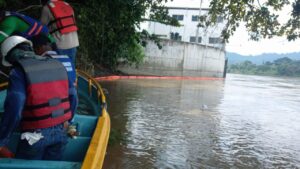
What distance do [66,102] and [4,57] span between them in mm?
667

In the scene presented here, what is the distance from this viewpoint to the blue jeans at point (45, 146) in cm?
354

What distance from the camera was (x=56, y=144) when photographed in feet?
12.3

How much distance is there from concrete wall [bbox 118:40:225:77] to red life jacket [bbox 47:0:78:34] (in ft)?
62.7

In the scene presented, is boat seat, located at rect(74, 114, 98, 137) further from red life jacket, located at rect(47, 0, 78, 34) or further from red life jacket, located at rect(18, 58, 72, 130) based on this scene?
red life jacket, located at rect(18, 58, 72, 130)

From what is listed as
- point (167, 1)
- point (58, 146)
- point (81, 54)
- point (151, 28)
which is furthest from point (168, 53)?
point (58, 146)

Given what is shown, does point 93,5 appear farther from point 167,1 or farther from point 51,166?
point 51,166

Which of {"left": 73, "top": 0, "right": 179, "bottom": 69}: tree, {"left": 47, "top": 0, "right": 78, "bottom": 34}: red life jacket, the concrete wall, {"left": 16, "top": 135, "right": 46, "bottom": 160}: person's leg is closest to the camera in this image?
{"left": 16, "top": 135, "right": 46, "bottom": 160}: person's leg

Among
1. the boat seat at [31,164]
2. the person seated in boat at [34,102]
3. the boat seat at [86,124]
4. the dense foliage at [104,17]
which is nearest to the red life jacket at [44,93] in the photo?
the person seated in boat at [34,102]

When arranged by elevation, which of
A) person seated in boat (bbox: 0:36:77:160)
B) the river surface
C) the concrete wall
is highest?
person seated in boat (bbox: 0:36:77:160)

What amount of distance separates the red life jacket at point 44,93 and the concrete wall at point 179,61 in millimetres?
21455

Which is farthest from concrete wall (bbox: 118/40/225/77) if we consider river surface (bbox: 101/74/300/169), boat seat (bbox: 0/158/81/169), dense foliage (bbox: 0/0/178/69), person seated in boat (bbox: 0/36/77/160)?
boat seat (bbox: 0/158/81/169)

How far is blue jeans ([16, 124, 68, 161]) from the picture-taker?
354 centimetres

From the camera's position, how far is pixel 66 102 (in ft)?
12.0

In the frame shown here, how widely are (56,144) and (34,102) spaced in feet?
1.92
